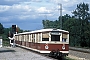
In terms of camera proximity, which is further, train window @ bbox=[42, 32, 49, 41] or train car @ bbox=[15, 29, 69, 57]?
train window @ bbox=[42, 32, 49, 41]

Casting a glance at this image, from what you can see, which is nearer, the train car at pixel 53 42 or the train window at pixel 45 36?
the train car at pixel 53 42

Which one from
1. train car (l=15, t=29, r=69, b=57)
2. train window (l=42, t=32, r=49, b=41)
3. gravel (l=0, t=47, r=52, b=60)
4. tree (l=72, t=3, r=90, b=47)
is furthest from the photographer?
tree (l=72, t=3, r=90, b=47)

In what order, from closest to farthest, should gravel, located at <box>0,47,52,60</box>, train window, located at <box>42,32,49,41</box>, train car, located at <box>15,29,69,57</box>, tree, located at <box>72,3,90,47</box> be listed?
gravel, located at <box>0,47,52,60</box>, train car, located at <box>15,29,69,57</box>, train window, located at <box>42,32,49,41</box>, tree, located at <box>72,3,90,47</box>

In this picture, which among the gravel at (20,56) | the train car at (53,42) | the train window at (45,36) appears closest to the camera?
the gravel at (20,56)

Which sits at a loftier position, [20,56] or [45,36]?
[45,36]

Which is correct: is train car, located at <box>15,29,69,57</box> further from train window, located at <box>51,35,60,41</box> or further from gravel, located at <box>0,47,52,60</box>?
gravel, located at <box>0,47,52,60</box>

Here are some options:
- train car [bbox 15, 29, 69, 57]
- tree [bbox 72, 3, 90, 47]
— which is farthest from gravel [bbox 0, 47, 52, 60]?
tree [bbox 72, 3, 90, 47]

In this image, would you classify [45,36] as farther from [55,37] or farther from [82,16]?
[82,16]

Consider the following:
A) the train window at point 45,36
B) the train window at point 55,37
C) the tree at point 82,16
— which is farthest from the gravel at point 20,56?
the tree at point 82,16

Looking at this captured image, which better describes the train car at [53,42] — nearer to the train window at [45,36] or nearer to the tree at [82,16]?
the train window at [45,36]

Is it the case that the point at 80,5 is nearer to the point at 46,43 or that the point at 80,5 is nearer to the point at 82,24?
the point at 82,24

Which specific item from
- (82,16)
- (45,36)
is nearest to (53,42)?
(45,36)

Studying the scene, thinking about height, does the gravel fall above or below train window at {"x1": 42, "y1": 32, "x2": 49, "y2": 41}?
below

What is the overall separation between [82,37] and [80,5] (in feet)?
78.3
